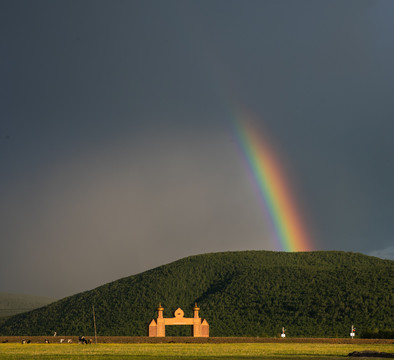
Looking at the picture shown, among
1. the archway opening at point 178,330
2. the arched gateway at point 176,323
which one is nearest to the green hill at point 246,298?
the archway opening at point 178,330

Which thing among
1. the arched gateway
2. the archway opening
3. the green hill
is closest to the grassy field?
the arched gateway

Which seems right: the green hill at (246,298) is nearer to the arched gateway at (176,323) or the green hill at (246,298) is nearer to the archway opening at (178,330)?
the archway opening at (178,330)

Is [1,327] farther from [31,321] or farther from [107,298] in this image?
[107,298]


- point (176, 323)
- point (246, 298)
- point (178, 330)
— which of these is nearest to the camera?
point (176, 323)

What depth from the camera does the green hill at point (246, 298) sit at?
103m

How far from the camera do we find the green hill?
103 metres

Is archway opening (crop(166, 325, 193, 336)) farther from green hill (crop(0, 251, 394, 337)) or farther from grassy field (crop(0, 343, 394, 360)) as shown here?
grassy field (crop(0, 343, 394, 360))

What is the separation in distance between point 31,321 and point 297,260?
68.6 metres

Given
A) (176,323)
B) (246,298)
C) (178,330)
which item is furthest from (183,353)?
(246,298)

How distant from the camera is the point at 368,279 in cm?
11981

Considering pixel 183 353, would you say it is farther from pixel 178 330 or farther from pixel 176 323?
pixel 178 330

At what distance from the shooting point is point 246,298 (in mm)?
120062

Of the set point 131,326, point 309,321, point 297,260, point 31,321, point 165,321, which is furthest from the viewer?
point 297,260

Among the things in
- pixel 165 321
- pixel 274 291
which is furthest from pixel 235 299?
pixel 165 321
